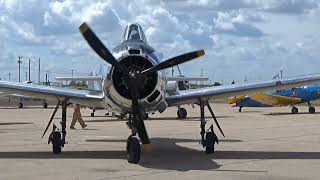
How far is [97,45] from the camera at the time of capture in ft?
38.3

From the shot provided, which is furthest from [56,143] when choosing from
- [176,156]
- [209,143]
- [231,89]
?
[231,89]

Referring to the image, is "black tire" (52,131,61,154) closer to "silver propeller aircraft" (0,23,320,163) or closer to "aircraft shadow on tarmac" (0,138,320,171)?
"silver propeller aircraft" (0,23,320,163)

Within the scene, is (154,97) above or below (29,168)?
above

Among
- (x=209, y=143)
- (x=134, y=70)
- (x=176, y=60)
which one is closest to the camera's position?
(x=134, y=70)

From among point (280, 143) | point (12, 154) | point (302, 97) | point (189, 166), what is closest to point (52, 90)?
point (12, 154)

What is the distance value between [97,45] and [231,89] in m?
4.43

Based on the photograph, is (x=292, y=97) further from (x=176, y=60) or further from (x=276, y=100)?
(x=176, y=60)

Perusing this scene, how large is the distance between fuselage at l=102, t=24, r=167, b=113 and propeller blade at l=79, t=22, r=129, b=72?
0.28 meters

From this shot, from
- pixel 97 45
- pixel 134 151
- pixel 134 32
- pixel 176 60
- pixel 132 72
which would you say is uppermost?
pixel 134 32

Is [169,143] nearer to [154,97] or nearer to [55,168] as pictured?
[154,97]

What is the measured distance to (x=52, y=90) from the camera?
45.5ft

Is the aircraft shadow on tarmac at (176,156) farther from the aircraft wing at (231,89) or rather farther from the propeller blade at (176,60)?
the propeller blade at (176,60)

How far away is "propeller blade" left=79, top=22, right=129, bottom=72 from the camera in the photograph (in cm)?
1141

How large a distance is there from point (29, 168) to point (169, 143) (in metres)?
6.90
